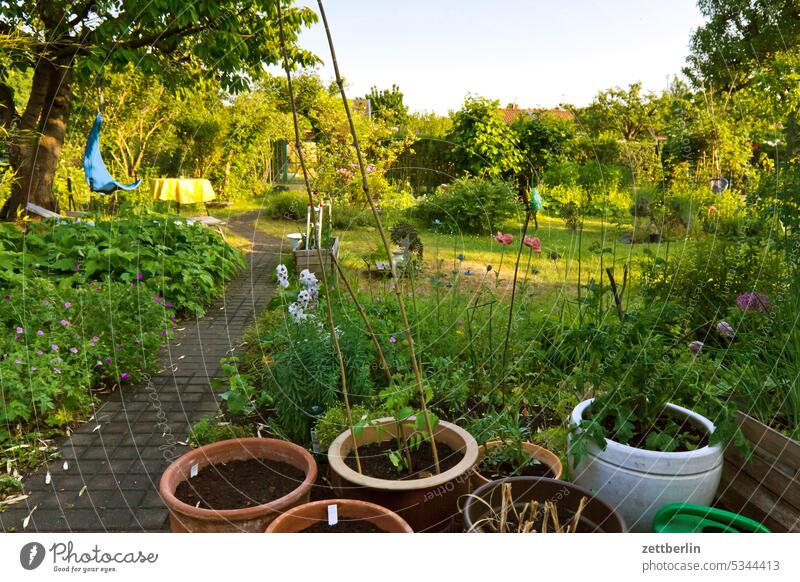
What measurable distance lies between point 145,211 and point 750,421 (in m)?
5.16

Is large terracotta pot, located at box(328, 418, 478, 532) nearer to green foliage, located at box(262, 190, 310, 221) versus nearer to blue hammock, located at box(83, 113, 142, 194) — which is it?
blue hammock, located at box(83, 113, 142, 194)

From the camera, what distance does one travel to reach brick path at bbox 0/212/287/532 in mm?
1899

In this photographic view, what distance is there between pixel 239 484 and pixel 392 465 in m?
0.46

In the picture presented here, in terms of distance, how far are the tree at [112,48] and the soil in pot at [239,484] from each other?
2773 mm

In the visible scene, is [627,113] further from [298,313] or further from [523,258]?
[298,313]

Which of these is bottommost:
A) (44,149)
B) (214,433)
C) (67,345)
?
(214,433)

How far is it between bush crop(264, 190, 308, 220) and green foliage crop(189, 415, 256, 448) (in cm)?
467

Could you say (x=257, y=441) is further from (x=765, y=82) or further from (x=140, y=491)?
(x=765, y=82)

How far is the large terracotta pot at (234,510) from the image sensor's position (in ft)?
5.06

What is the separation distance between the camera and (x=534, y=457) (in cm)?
187

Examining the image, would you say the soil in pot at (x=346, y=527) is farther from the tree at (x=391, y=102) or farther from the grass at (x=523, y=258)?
the grass at (x=523, y=258)

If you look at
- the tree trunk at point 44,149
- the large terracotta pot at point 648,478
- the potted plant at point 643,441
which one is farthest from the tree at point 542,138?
the large terracotta pot at point 648,478

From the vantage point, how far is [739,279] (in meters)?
2.99

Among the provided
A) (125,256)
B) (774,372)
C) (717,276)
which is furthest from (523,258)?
(774,372)
